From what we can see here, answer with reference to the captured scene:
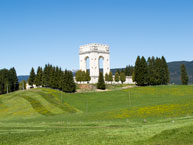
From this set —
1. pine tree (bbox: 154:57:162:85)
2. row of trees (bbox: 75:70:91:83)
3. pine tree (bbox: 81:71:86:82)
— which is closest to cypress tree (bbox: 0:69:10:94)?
row of trees (bbox: 75:70:91:83)

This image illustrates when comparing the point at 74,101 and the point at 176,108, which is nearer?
the point at 176,108

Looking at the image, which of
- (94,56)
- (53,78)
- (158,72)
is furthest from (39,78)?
(158,72)

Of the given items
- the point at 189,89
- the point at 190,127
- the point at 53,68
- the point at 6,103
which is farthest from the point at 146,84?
the point at 190,127

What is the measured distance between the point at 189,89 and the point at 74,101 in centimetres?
4394

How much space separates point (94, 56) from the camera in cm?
14225

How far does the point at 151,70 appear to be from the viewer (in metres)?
117

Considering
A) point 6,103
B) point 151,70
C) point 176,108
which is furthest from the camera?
point 151,70

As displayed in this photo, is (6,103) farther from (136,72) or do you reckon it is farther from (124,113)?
(136,72)

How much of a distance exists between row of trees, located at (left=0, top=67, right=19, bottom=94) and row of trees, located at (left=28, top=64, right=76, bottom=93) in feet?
26.1

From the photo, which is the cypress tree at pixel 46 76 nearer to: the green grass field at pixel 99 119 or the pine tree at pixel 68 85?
the pine tree at pixel 68 85

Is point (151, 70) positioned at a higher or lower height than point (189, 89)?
higher

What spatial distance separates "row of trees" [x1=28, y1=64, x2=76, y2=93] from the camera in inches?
4213

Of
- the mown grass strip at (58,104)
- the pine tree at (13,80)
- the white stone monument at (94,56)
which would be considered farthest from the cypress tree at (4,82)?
the white stone monument at (94,56)

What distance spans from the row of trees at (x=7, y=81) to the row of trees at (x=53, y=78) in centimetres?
795
